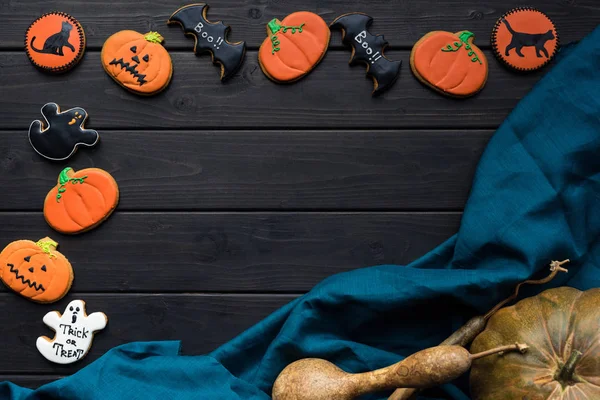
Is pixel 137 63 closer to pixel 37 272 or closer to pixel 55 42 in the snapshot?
pixel 55 42

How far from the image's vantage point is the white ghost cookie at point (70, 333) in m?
1.08

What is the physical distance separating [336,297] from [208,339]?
0.91 feet

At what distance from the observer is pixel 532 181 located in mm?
1012

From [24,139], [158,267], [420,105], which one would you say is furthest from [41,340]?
[420,105]

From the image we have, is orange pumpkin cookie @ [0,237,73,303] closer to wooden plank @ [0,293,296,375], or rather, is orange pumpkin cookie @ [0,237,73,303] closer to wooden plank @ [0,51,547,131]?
wooden plank @ [0,293,296,375]

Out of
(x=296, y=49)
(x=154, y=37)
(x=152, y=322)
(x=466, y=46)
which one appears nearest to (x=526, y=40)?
(x=466, y=46)

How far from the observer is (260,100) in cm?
112

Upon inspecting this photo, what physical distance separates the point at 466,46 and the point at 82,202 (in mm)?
806

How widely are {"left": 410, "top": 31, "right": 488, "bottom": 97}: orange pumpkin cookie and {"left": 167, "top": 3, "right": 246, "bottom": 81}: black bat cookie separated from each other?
0.35 meters

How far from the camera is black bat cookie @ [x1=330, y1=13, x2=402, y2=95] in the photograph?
1100 millimetres

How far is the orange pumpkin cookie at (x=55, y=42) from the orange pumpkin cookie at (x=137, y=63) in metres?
0.06

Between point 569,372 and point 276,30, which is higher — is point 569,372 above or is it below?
below

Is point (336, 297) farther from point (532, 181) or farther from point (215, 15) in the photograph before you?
point (215, 15)

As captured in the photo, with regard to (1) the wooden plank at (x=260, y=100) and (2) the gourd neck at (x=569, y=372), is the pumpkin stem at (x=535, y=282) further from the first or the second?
(1) the wooden plank at (x=260, y=100)
